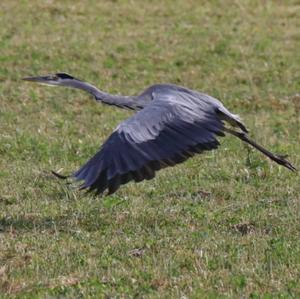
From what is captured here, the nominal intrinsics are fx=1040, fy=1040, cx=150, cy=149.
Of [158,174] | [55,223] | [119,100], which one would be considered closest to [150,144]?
[55,223]

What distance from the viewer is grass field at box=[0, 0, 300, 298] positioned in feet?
20.9

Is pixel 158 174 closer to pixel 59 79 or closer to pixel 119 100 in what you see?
pixel 119 100

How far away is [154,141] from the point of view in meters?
6.96

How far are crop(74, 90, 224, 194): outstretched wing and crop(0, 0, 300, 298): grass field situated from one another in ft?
1.75

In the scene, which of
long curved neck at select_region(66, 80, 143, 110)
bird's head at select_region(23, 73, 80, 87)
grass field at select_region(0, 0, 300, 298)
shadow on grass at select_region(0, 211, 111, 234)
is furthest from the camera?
bird's head at select_region(23, 73, 80, 87)

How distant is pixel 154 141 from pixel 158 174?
7.95 ft

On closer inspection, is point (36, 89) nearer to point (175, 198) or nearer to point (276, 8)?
point (175, 198)

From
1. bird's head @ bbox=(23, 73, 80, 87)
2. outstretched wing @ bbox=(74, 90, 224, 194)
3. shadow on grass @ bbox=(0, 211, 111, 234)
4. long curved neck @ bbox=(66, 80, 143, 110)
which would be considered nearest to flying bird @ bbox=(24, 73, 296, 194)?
outstretched wing @ bbox=(74, 90, 224, 194)

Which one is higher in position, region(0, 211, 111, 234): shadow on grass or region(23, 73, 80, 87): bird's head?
region(23, 73, 80, 87): bird's head

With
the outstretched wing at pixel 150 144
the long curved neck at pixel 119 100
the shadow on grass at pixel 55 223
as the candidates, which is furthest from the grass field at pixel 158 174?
the long curved neck at pixel 119 100

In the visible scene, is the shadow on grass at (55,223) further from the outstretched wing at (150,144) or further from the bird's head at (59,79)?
the bird's head at (59,79)

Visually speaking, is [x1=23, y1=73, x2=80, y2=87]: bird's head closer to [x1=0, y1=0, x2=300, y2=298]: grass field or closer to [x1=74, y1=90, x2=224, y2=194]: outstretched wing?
[x1=0, y1=0, x2=300, y2=298]: grass field

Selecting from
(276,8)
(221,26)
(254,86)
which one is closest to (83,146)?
(254,86)

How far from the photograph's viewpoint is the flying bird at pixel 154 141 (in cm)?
667
